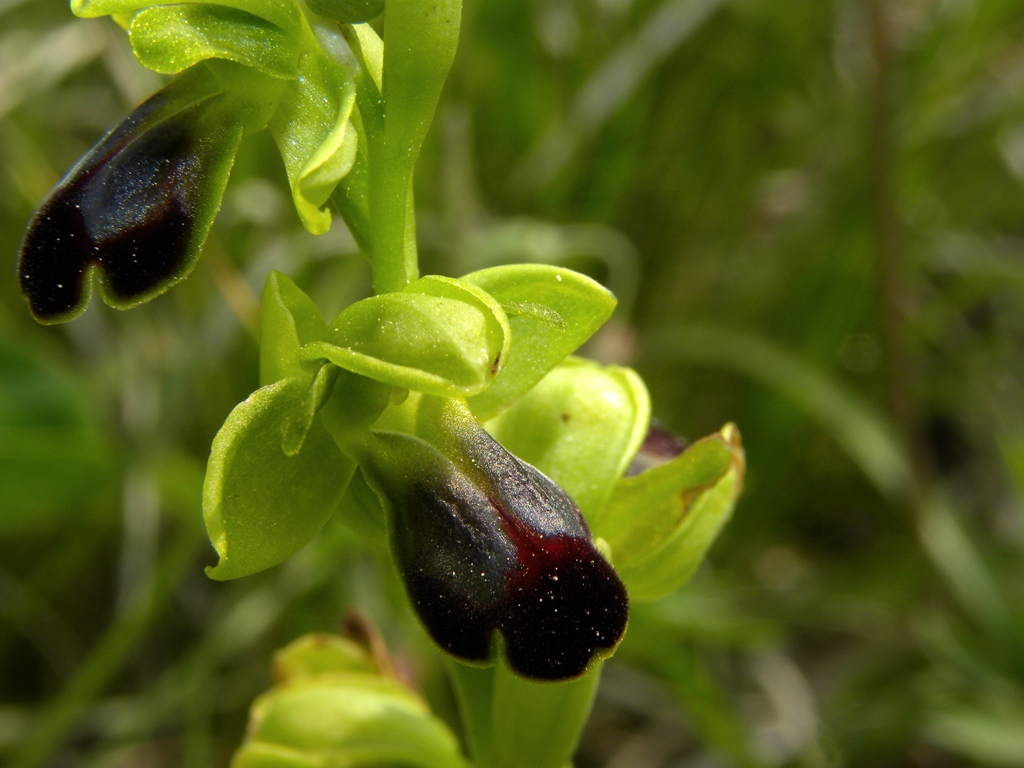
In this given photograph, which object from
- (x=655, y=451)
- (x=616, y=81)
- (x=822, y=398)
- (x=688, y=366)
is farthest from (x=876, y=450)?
(x=655, y=451)

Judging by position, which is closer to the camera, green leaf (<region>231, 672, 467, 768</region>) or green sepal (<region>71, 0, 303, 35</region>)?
green sepal (<region>71, 0, 303, 35</region>)

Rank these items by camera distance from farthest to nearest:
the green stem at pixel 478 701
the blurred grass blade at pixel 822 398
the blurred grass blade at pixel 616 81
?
the blurred grass blade at pixel 616 81 < the blurred grass blade at pixel 822 398 < the green stem at pixel 478 701

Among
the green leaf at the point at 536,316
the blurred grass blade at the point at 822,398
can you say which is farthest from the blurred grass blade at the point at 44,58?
the green leaf at the point at 536,316

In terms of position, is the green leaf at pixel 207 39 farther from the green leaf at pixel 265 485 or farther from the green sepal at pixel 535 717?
the green sepal at pixel 535 717

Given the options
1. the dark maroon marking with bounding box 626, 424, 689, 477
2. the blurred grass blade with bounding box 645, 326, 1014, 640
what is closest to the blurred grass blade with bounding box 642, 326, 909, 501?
the blurred grass blade with bounding box 645, 326, 1014, 640

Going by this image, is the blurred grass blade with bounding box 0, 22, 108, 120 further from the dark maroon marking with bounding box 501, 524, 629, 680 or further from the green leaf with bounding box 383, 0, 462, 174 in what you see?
the dark maroon marking with bounding box 501, 524, 629, 680

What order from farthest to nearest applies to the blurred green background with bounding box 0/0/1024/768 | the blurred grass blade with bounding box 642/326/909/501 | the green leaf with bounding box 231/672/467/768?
the blurred grass blade with bounding box 642/326/909/501, the blurred green background with bounding box 0/0/1024/768, the green leaf with bounding box 231/672/467/768

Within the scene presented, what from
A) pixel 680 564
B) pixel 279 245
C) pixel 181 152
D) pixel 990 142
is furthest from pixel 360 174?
pixel 990 142

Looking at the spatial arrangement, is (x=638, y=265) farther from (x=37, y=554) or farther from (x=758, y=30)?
(x=37, y=554)
